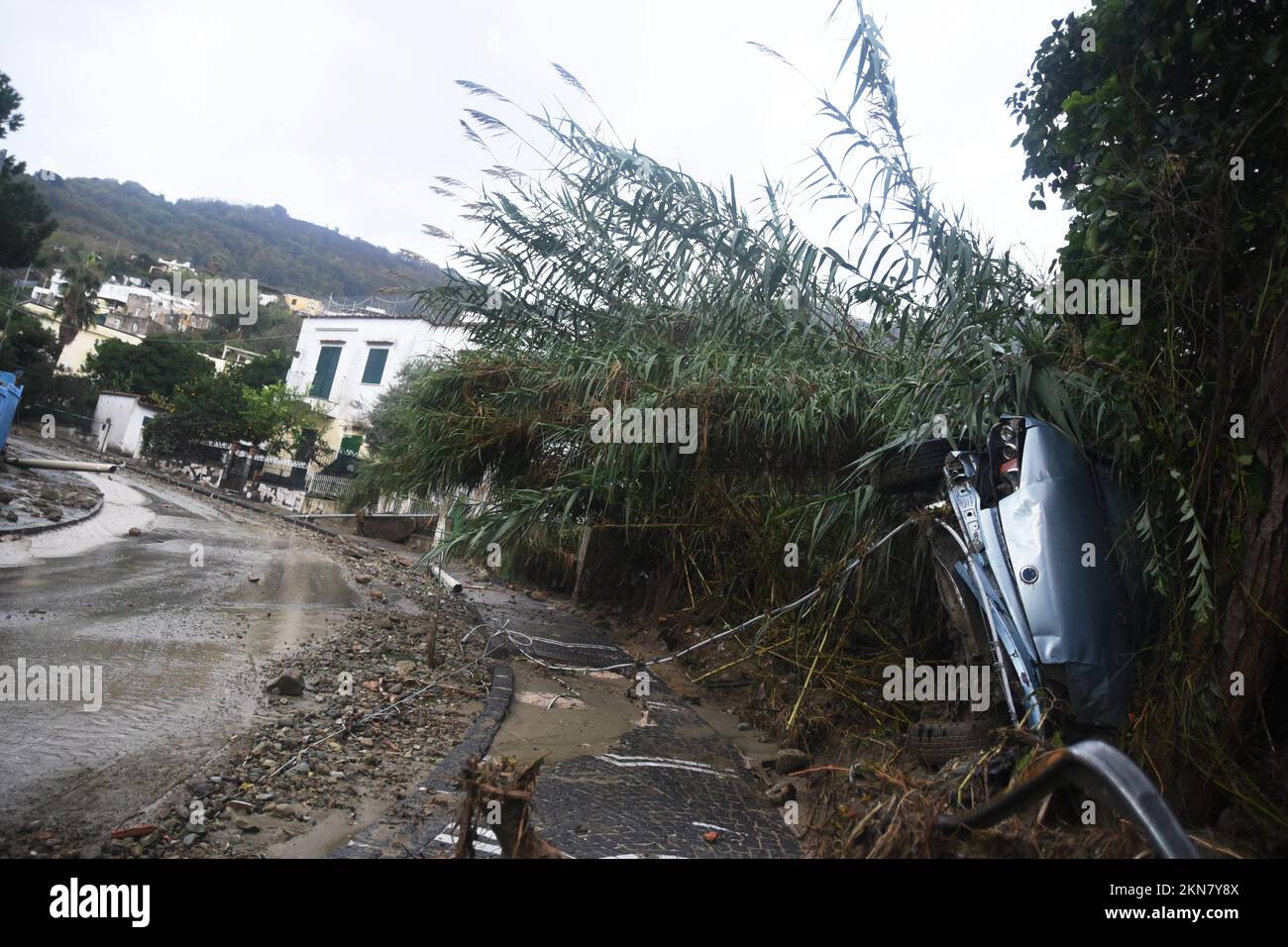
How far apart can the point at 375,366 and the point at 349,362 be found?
1573 mm

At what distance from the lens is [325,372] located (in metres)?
36.8

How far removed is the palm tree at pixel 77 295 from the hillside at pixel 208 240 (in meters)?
4.99

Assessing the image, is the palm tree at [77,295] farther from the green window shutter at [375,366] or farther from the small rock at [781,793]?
the small rock at [781,793]

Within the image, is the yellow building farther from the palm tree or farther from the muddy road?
the muddy road

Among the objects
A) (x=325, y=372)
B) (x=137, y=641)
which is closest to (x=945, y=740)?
(x=137, y=641)

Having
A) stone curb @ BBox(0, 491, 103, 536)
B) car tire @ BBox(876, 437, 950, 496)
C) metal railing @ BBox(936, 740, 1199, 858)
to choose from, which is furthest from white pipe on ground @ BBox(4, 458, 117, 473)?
metal railing @ BBox(936, 740, 1199, 858)

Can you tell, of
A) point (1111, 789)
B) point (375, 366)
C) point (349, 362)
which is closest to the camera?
point (1111, 789)

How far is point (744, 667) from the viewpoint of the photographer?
788cm

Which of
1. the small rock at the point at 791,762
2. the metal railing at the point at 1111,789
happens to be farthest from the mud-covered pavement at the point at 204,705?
the metal railing at the point at 1111,789

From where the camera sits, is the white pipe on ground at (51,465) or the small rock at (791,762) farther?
the white pipe on ground at (51,465)

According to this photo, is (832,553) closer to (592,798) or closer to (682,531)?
(682,531)

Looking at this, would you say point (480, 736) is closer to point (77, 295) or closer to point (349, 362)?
point (349, 362)

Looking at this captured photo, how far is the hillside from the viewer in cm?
5720

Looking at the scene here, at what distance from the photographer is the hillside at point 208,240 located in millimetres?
57200
